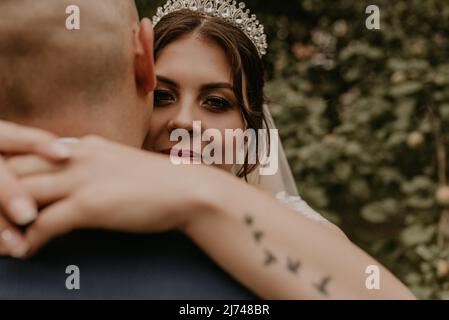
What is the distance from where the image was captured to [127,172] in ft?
2.87

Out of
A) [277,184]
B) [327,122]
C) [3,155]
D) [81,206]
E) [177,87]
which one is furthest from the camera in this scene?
[327,122]

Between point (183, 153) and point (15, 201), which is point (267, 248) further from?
point (183, 153)

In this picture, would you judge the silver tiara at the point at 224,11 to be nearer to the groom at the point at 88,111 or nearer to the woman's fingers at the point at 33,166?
the groom at the point at 88,111

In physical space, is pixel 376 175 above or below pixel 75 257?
above

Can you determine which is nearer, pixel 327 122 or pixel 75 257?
pixel 75 257

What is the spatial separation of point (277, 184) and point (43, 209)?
2.12 meters

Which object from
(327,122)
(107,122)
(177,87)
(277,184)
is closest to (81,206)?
(107,122)

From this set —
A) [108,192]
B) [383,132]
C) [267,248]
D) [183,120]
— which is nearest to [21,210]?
[108,192]

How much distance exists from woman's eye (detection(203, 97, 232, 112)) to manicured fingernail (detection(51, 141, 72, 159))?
1.27 metres

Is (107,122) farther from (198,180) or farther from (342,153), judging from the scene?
(342,153)

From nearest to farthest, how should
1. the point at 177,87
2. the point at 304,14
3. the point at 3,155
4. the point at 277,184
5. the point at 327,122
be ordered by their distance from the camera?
1. the point at 3,155
2. the point at 177,87
3. the point at 277,184
4. the point at 327,122
5. the point at 304,14

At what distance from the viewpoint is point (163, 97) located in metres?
2.10
